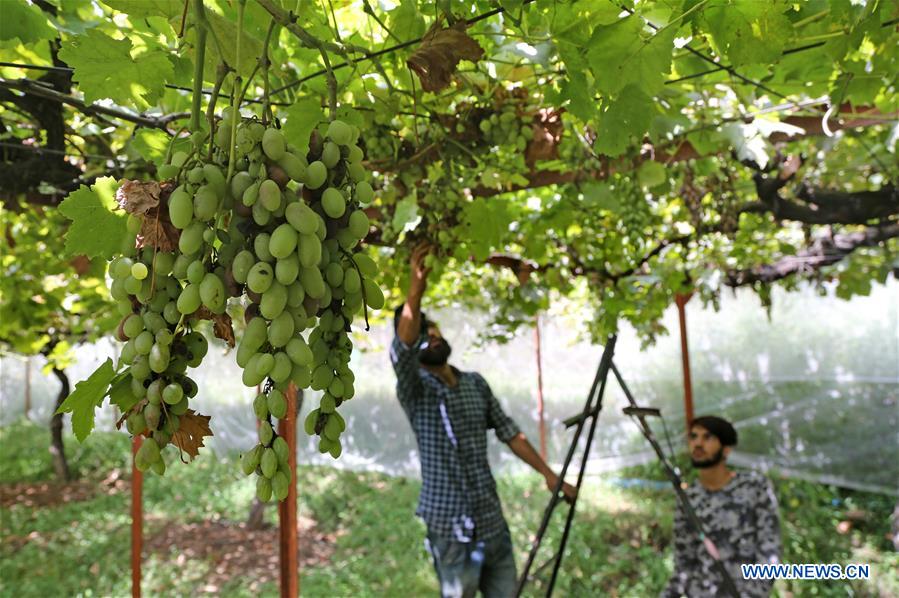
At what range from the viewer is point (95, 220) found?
771 mm

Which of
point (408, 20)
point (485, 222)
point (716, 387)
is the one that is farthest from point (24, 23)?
point (716, 387)

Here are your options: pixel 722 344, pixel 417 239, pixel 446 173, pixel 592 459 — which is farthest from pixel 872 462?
pixel 446 173

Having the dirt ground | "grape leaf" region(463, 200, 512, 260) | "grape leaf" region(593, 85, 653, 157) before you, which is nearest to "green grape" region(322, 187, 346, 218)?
"grape leaf" region(593, 85, 653, 157)

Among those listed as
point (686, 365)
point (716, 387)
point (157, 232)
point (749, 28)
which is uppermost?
point (749, 28)

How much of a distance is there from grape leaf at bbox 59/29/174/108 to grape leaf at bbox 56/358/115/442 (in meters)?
0.58

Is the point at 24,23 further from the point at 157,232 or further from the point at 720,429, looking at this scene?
the point at 720,429

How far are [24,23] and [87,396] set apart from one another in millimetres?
809

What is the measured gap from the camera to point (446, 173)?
1840 millimetres

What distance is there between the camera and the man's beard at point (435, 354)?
3150 mm

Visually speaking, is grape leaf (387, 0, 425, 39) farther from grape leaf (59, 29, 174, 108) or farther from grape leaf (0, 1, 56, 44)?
grape leaf (0, 1, 56, 44)

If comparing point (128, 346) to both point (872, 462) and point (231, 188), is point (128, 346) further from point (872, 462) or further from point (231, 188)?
point (872, 462)

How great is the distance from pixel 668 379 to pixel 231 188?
7315 mm

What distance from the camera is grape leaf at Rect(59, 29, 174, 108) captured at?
985 mm

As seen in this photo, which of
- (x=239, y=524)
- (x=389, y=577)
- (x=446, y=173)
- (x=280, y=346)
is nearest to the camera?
(x=280, y=346)
